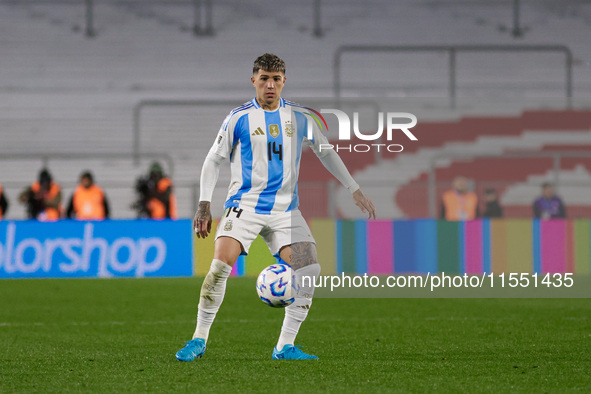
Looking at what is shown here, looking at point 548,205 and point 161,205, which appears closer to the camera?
point 161,205

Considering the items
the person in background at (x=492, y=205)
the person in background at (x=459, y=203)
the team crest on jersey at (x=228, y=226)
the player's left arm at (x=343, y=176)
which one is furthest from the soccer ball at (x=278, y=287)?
the person in background at (x=492, y=205)

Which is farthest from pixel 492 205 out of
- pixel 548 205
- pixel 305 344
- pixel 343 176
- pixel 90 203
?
pixel 343 176

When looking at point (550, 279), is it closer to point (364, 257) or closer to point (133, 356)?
point (364, 257)

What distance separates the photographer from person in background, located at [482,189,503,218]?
16.3m

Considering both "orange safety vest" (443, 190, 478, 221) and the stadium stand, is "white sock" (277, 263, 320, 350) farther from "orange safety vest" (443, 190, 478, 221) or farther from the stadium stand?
the stadium stand

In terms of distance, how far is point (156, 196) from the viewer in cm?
1644

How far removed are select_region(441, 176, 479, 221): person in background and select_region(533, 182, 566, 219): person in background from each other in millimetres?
1044

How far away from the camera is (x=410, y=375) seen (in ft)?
19.6

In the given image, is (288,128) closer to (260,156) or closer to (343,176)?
(260,156)

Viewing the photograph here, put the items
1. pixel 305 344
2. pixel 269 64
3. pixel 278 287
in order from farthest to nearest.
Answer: pixel 305 344 < pixel 269 64 < pixel 278 287

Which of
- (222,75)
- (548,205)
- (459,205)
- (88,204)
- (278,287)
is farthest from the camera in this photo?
(222,75)

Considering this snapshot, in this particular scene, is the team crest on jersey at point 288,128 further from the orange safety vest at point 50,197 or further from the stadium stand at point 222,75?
the stadium stand at point 222,75

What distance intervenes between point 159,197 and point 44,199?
6.27 ft

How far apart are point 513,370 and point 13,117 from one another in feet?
60.5
